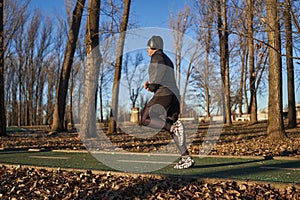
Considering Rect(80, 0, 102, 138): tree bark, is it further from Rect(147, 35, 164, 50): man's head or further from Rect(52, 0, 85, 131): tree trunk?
Rect(147, 35, 164, 50): man's head

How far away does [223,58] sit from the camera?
21641 mm

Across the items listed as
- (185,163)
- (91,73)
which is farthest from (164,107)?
(91,73)

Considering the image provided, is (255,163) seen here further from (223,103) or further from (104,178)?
(223,103)

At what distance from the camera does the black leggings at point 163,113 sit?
5.09 metres

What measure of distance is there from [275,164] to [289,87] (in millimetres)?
11583

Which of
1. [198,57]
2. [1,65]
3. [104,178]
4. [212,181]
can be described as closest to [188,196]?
[212,181]

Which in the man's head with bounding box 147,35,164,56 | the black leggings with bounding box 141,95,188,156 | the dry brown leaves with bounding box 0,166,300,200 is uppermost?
the man's head with bounding box 147,35,164,56

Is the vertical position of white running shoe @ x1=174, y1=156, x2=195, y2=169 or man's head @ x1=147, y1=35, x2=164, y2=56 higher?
man's head @ x1=147, y1=35, x2=164, y2=56

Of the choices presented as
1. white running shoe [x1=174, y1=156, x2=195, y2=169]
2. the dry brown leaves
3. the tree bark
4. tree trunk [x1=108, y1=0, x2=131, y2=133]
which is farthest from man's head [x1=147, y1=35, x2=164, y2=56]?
tree trunk [x1=108, y1=0, x2=131, y2=133]

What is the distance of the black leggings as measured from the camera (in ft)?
16.7

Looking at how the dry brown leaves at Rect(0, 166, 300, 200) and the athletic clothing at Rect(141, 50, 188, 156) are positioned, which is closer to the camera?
the dry brown leaves at Rect(0, 166, 300, 200)

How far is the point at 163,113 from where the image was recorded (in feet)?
16.9

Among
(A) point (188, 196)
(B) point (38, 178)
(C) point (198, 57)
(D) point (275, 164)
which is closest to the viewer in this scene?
(A) point (188, 196)

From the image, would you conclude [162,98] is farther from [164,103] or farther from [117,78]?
[117,78]
